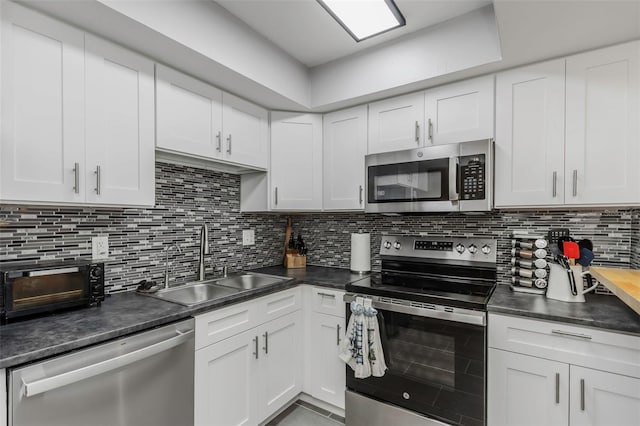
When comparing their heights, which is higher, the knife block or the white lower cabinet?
the knife block

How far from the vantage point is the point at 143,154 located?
5.47ft

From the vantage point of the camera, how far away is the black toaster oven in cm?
126

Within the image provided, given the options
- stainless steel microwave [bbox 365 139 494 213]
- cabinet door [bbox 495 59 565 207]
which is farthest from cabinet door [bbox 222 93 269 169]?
cabinet door [bbox 495 59 565 207]

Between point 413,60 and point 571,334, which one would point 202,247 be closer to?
point 413,60

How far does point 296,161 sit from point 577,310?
1.96 metres

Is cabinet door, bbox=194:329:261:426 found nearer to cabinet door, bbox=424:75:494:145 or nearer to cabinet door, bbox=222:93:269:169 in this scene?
cabinet door, bbox=222:93:269:169

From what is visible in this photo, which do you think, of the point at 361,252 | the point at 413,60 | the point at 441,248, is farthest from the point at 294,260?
the point at 413,60

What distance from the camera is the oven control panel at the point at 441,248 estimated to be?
213 cm

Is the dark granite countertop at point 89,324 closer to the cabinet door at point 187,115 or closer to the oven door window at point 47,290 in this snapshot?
the oven door window at point 47,290

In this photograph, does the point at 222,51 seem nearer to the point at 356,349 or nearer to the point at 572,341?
the point at 356,349

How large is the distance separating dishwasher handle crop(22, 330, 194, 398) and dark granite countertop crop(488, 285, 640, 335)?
1544 millimetres

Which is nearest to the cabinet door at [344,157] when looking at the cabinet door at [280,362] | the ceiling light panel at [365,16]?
the ceiling light panel at [365,16]

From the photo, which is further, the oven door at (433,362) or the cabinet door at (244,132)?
the cabinet door at (244,132)

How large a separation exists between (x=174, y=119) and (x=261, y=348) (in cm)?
146
